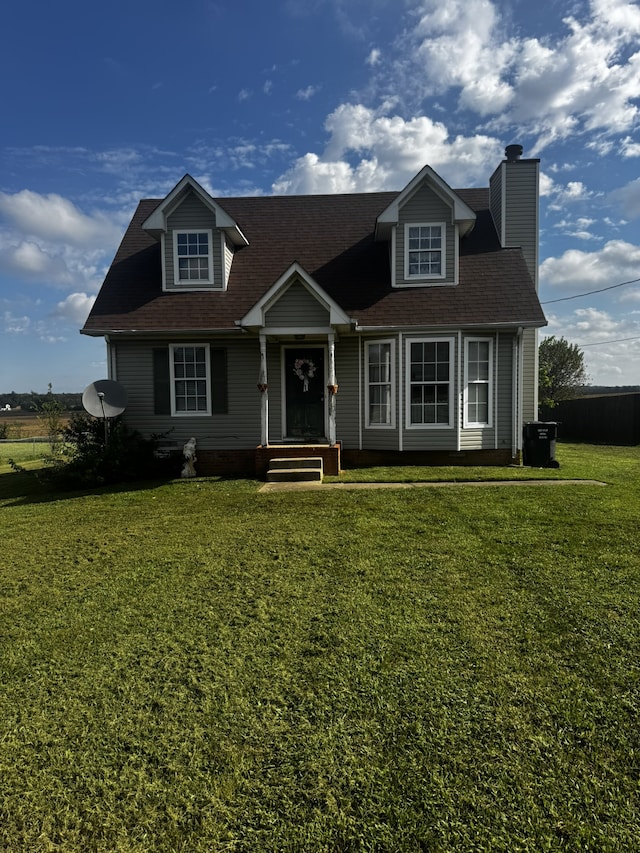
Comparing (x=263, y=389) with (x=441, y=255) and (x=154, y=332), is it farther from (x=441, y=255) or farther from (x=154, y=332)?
(x=441, y=255)

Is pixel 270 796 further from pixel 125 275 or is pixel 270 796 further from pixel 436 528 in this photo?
pixel 125 275

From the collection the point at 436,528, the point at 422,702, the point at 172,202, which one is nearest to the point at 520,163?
the point at 172,202

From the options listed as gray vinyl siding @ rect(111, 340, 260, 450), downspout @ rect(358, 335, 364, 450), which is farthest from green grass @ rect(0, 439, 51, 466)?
downspout @ rect(358, 335, 364, 450)

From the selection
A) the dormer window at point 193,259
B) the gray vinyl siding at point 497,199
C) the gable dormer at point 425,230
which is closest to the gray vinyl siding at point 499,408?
the gable dormer at point 425,230

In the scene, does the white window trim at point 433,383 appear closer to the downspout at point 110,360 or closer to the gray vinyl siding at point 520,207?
the gray vinyl siding at point 520,207

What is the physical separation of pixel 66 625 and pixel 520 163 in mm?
13728

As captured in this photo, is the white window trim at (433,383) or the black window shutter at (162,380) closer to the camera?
the white window trim at (433,383)

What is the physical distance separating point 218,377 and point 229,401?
624mm

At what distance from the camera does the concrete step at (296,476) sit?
927cm

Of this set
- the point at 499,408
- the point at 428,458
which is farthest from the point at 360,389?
the point at 499,408

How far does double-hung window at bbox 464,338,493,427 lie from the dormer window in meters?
6.57

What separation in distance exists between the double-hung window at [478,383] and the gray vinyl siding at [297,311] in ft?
11.9

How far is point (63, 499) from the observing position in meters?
8.80

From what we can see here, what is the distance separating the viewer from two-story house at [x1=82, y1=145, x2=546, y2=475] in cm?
1098
